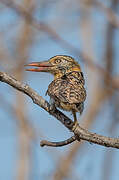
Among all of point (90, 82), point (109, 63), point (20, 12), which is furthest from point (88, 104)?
point (20, 12)

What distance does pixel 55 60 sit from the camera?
4.22 metres

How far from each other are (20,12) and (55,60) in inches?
105

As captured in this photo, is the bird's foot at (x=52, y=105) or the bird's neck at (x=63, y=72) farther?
the bird's neck at (x=63, y=72)

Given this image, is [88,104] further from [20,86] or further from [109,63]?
[20,86]

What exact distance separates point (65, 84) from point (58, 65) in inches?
19.8

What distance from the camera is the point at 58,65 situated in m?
4.18

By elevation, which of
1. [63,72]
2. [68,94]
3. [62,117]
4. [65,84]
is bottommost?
[62,117]

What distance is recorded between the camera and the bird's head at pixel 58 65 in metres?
4.07

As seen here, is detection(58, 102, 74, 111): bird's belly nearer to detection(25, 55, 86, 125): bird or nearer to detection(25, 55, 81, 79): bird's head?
detection(25, 55, 86, 125): bird

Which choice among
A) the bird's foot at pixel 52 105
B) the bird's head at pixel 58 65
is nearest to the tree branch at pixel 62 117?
the bird's foot at pixel 52 105

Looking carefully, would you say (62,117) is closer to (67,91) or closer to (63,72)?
(67,91)

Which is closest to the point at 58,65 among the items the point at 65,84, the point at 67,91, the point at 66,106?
the point at 65,84

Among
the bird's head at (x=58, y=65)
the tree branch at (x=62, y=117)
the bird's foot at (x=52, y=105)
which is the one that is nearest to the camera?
the tree branch at (x=62, y=117)

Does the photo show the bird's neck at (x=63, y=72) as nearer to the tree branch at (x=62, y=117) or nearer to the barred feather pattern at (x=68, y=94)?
the barred feather pattern at (x=68, y=94)
